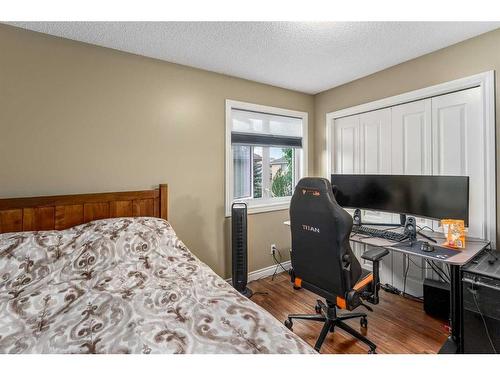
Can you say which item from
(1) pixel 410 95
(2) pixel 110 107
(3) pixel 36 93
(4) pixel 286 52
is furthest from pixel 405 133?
(3) pixel 36 93

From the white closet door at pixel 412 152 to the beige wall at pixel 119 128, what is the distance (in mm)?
1499

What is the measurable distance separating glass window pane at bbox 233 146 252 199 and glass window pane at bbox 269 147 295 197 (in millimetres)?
354

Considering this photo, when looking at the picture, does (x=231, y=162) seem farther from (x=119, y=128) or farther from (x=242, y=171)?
(x=119, y=128)

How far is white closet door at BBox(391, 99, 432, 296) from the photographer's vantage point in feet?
7.98

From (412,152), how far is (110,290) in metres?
2.90

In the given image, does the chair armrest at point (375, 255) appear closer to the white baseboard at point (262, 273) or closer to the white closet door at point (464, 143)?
the white closet door at point (464, 143)

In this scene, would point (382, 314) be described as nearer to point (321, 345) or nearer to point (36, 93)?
point (321, 345)

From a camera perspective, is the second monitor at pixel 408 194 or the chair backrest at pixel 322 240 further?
the second monitor at pixel 408 194

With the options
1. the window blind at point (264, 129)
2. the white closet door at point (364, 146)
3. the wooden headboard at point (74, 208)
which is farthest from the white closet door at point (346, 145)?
the wooden headboard at point (74, 208)

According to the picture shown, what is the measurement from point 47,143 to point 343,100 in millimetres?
3174

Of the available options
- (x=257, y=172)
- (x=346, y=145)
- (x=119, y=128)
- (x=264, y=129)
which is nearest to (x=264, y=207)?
(x=257, y=172)

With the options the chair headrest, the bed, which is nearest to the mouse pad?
the chair headrest

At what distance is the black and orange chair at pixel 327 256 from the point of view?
1609 millimetres

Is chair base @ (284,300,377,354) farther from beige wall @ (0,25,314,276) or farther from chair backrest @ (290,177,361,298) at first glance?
beige wall @ (0,25,314,276)
